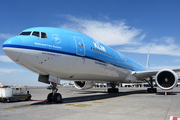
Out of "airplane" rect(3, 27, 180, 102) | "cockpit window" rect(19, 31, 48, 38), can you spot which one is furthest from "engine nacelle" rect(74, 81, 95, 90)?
"cockpit window" rect(19, 31, 48, 38)

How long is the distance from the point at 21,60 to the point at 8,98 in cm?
430

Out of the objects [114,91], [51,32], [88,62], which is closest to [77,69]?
[88,62]

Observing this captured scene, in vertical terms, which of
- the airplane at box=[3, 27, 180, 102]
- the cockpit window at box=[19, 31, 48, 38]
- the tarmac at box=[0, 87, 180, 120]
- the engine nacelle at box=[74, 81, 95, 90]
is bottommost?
the tarmac at box=[0, 87, 180, 120]

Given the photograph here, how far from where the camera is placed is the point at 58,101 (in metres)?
9.30

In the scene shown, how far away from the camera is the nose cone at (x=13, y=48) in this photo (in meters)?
7.57

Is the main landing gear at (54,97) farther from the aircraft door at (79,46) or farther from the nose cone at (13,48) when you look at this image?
the nose cone at (13,48)

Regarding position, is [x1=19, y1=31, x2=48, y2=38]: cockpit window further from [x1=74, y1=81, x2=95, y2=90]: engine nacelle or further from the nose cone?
[x1=74, y1=81, x2=95, y2=90]: engine nacelle

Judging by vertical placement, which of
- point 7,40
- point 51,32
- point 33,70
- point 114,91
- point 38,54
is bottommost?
point 114,91

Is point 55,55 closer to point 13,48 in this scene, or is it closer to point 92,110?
point 13,48

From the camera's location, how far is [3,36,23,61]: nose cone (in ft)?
24.8

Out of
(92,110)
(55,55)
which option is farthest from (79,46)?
(92,110)

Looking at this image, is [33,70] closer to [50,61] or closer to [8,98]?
[50,61]

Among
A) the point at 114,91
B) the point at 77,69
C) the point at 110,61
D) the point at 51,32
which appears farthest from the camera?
the point at 114,91

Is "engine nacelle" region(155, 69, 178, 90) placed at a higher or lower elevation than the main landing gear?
higher
